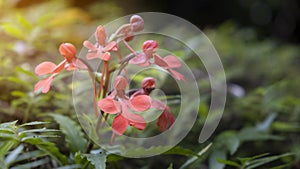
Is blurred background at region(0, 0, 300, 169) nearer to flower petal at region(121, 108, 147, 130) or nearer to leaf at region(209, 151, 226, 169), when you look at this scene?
leaf at region(209, 151, 226, 169)

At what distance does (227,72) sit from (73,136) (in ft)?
3.45

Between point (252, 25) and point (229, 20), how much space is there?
8.4 inches

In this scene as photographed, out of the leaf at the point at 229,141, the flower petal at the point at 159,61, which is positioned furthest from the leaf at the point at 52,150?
the leaf at the point at 229,141

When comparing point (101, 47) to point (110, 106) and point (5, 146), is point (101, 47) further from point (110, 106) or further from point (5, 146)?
point (5, 146)

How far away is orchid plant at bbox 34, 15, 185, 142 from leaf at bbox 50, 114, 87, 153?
75 millimetres

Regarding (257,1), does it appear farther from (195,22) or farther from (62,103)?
(62,103)

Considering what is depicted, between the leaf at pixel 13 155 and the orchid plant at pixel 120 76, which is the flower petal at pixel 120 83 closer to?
the orchid plant at pixel 120 76

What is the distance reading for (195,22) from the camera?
3713 mm

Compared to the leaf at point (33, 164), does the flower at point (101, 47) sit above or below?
above

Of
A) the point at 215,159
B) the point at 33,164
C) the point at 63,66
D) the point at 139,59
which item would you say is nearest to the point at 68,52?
the point at 63,66

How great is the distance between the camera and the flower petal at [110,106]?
2.18ft

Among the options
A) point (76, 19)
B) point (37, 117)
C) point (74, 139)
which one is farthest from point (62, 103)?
point (76, 19)

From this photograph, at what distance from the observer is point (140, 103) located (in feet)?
2.23

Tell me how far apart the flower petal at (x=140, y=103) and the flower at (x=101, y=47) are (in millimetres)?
88
